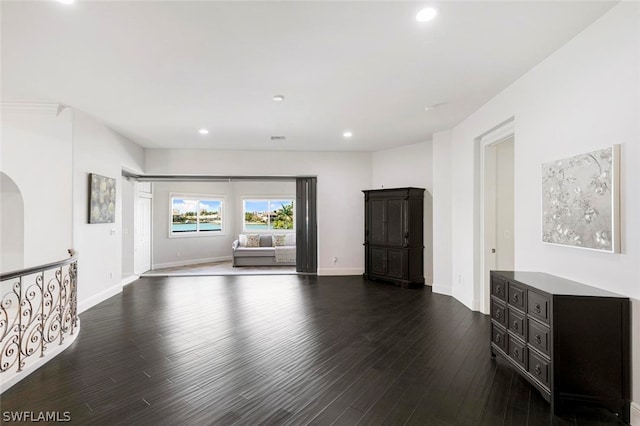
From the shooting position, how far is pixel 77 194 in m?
4.42

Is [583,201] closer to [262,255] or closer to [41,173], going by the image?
[41,173]

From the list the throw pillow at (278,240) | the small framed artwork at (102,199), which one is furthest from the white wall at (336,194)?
the small framed artwork at (102,199)

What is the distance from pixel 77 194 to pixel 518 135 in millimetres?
5930

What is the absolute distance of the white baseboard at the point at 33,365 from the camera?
2516mm

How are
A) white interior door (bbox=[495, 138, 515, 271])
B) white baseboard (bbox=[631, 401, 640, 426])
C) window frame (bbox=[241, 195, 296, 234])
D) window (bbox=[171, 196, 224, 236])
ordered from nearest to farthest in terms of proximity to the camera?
white baseboard (bbox=[631, 401, 640, 426]), white interior door (bbox=[495, 138, 515, 271]), window (bbox=[171, 196, 224, 236]), window frame (bbox=[241, 195, 296, 234])

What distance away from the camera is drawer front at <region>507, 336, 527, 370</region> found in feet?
8.26

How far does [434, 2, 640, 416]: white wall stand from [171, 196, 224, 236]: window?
8135 mm

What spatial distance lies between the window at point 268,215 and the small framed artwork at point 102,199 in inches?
203

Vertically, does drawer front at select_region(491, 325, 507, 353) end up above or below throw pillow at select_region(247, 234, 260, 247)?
below

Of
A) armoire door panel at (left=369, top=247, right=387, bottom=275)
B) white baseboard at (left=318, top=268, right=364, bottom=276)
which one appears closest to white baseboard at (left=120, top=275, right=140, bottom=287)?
white baseboard at (left=318, top=268, right=364, bottom=276)

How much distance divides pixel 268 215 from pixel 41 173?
266 inches

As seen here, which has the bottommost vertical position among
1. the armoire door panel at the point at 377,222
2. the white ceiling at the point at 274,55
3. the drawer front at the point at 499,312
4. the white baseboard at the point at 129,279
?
the white baseboard at the point at 129,279

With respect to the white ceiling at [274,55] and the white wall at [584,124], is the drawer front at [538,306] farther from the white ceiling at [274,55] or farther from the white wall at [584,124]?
the white ceiling at [274,55]

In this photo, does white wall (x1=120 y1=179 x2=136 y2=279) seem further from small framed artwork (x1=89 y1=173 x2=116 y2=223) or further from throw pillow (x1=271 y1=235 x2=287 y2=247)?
throw pillow (x1=271 y1=235 x2=287 y2=247)
